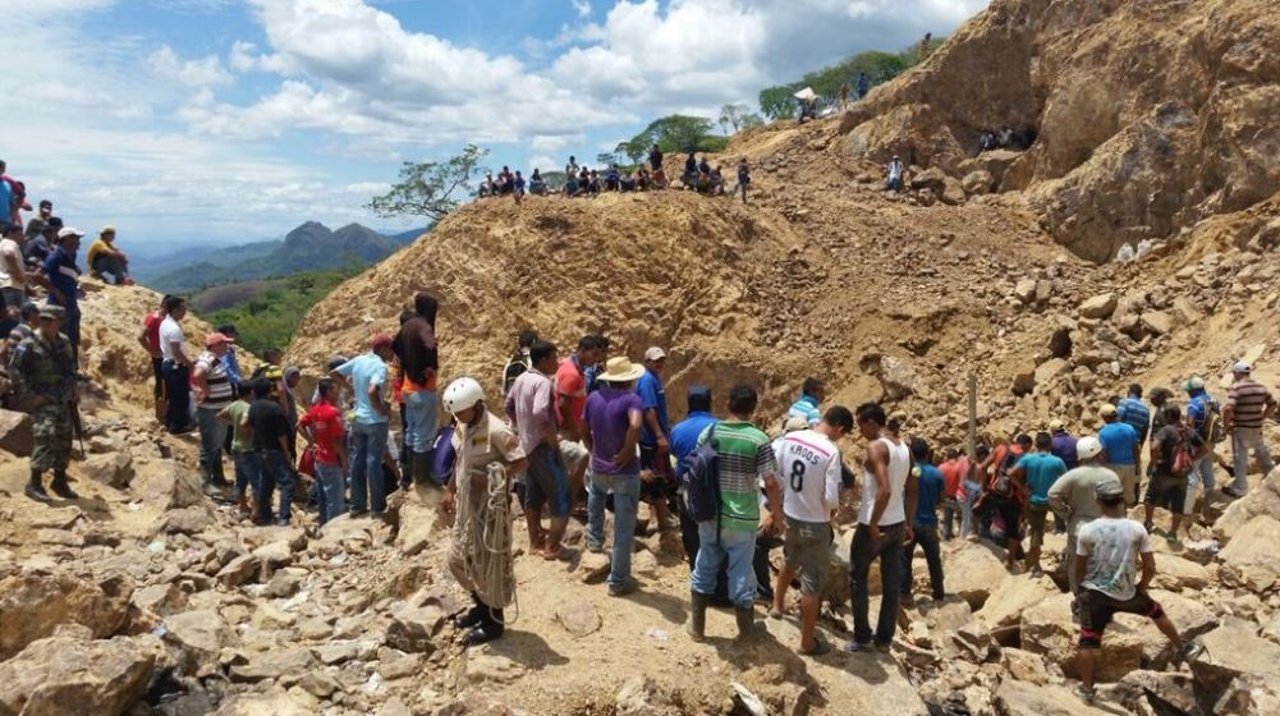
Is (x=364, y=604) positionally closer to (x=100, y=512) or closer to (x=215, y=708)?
(x=215, y=708)

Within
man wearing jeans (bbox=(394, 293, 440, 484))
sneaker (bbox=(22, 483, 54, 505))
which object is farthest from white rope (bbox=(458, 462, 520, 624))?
sneaker (bbox=(22, 483, 54, 505))

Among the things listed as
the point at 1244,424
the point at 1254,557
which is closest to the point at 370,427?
the point at 1254,557

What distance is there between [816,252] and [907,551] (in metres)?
11.4

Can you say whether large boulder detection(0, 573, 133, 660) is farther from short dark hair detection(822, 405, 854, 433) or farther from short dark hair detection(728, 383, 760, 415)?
short dark hair detection(822, 405, 854, 433)

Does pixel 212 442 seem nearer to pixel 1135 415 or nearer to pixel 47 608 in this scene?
pixel 47 608

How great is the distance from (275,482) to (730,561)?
5232 millimetres

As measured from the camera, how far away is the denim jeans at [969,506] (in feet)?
30.7

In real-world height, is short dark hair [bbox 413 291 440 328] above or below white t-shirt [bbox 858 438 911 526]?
above

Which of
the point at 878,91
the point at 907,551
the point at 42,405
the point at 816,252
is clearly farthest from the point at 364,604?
the point at 878,91

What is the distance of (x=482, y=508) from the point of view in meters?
4.80

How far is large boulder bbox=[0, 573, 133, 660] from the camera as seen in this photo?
437cm

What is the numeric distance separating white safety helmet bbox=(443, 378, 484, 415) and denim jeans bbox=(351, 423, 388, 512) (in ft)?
10.3

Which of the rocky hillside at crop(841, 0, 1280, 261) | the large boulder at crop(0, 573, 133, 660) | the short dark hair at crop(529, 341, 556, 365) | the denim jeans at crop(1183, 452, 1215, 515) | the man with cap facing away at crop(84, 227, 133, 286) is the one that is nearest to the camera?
the large boulder at crop(0, 573, 133, 660)

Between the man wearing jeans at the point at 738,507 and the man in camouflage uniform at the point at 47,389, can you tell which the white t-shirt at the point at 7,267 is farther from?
the man wearing jeans at the point at 738,507
